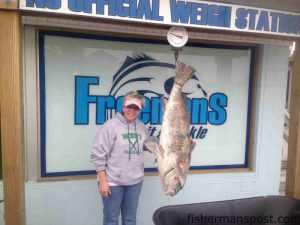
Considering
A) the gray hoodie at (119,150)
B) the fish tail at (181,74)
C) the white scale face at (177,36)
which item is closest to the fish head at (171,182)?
the gray hoodie at (119,150)

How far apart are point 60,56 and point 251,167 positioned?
2858mm

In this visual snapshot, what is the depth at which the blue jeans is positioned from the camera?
2941mm

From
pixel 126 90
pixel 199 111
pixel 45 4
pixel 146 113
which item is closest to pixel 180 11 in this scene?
pixel 45 4

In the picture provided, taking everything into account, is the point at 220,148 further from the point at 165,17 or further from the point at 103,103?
the point at 165,17

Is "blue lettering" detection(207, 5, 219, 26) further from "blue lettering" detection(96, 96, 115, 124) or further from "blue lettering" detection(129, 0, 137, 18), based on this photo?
"blue lettering" detection(96, 96, 115, 124)

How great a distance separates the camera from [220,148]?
14.1 ft

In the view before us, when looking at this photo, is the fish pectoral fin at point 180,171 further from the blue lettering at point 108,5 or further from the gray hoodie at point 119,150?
the blue lettering at point 108,5

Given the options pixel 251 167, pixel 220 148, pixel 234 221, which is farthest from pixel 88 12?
pixel 251 167

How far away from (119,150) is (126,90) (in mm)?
1186

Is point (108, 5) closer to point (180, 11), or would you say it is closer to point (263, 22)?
point (180, 11)

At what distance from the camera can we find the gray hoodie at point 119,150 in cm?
284

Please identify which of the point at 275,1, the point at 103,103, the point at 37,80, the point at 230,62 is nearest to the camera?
the point at 275,1

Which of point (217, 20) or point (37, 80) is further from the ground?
point (217, 20)

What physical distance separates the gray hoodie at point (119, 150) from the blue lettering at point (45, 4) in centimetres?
108
